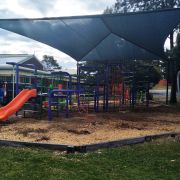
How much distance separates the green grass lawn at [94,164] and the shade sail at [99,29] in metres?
7.29

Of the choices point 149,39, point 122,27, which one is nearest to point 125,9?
point 149,39

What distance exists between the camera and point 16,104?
12.2 metres

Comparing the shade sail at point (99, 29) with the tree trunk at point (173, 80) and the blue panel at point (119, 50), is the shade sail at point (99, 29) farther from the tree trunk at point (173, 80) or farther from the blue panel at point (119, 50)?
the tree trunk at point (173, 80)

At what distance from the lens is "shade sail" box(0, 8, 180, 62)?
13617 millimetres

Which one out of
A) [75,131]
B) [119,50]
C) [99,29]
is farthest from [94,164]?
[119,50]

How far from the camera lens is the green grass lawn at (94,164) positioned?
17.2ft

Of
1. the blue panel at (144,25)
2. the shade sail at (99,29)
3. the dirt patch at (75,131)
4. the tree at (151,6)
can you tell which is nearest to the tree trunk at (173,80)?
the tree at (151,6)

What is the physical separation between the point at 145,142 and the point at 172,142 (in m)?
0.53

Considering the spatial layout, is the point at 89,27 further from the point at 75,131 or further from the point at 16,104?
the point at 75,131

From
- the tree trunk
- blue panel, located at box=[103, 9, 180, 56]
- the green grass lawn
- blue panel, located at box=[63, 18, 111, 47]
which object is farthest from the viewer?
the tree trunk

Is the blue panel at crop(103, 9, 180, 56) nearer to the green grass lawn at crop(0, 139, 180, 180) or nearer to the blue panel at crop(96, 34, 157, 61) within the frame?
the blue panel at crop(96, 34, 157, 61)

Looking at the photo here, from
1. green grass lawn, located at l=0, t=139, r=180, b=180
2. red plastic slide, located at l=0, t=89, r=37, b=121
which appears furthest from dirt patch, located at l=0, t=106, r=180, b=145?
green grass lawn, located at l=0, t=139, r=180, b=180

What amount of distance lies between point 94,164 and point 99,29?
9781mm

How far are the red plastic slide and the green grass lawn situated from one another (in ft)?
14.7
